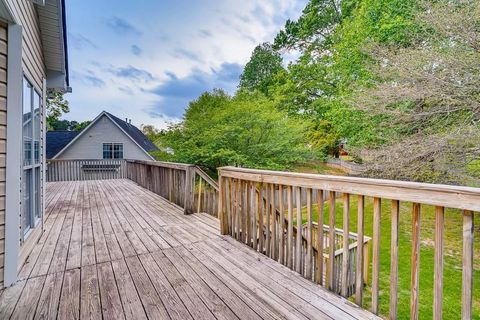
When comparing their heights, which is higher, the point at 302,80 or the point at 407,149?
the point at 302,80

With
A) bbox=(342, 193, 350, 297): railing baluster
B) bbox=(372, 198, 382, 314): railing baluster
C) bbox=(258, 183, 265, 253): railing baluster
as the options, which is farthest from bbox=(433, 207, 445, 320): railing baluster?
bbox=(258, 183, 265, 253): railing baluster

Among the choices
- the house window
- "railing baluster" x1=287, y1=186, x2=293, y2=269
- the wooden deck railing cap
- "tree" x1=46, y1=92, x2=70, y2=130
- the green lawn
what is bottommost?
the green lawn

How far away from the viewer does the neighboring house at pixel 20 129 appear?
2.13 m

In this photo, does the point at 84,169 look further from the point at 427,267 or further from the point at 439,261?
the point at 439,261

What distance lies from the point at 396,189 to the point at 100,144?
16479 millimetres

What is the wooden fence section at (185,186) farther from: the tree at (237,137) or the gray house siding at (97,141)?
the gray house siding at (97,141)

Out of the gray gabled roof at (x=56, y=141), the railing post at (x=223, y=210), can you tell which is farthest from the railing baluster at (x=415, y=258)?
the gray gabled roof at (x=56, y=141)

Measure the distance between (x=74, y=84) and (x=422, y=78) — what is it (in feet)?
57.3

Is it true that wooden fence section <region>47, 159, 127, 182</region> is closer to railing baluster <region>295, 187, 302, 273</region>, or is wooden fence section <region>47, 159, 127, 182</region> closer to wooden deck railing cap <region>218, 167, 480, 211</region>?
railing baluster <region>295, 187, 302, 273</region>

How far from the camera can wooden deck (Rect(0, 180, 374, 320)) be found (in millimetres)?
1765

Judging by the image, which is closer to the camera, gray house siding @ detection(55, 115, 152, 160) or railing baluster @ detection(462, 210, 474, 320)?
railing baluster @ detection(462, 210, 474, 320)

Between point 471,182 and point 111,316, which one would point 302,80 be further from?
point 111,316

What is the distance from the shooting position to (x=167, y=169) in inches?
234

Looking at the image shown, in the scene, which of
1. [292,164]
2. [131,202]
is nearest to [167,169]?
[131,202]
